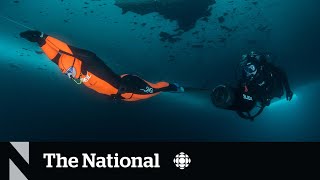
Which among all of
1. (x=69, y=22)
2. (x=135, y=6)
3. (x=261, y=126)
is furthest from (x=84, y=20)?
(x=261, y=126)

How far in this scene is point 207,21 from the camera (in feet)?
35.8

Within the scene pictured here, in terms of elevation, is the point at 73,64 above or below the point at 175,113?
below

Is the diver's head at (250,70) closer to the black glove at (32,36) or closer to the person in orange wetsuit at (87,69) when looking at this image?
the person in orange wetsuit at (87,69)

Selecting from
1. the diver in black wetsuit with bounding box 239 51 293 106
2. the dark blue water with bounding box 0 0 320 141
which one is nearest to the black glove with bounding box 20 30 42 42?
the diver in black wetsuit with bounding box 239 51 293 106

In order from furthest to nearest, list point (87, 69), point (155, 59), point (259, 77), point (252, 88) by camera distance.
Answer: point (155, 59), point (259, 77), point (252, 88), point (87, 69)

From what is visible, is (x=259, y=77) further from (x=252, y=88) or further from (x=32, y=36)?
(x=32, y=36)

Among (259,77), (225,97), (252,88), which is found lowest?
(225,97)

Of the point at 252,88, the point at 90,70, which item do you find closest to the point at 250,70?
the point at 252,88

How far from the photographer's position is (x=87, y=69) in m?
4.91

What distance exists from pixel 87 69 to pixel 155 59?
9.53m

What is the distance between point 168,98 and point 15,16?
12611mm

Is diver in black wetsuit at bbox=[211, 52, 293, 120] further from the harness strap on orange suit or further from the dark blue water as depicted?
the dark blue water

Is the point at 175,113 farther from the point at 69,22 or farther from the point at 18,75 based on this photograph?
the point at 69,22

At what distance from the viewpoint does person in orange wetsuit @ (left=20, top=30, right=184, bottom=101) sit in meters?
4.50
